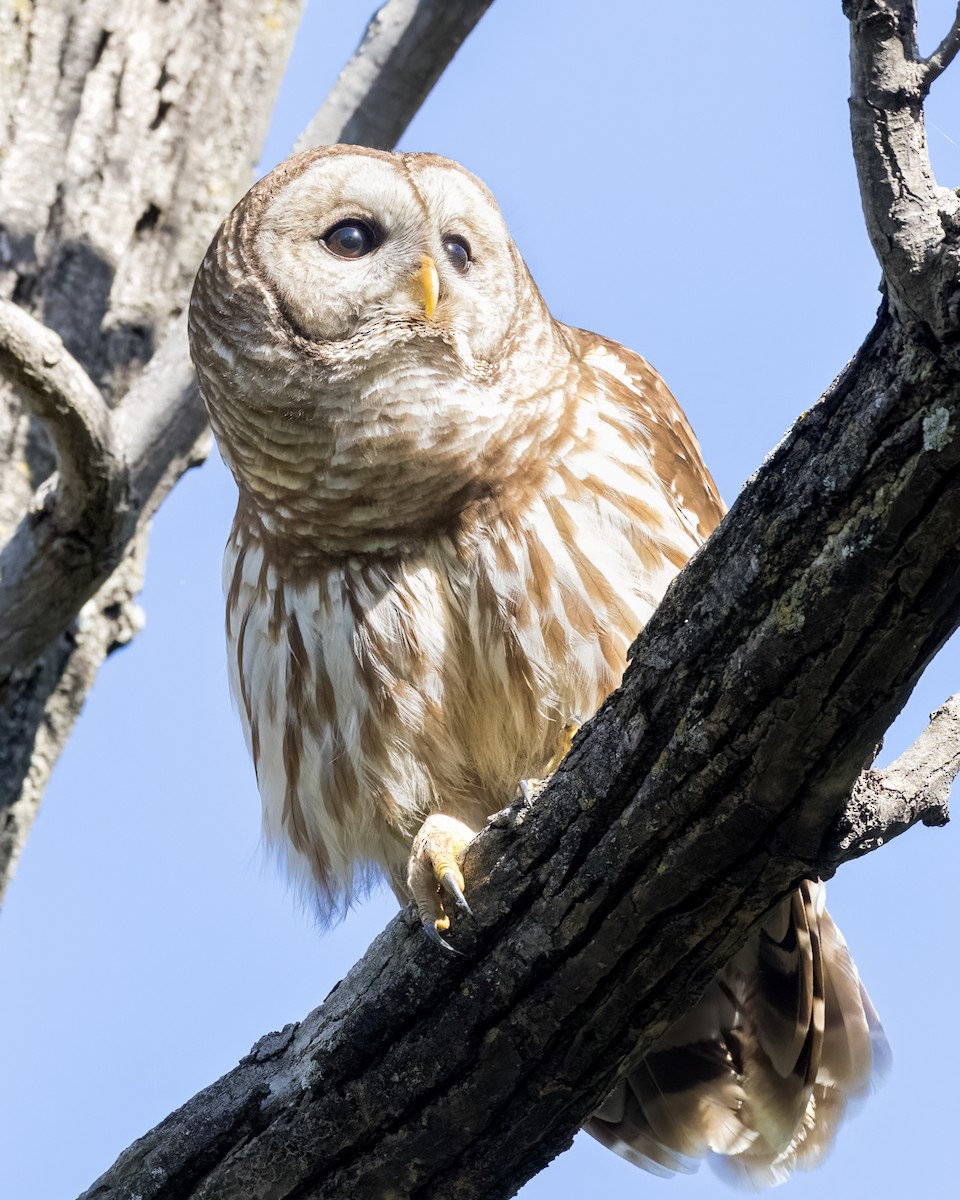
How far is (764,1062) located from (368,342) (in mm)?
2091

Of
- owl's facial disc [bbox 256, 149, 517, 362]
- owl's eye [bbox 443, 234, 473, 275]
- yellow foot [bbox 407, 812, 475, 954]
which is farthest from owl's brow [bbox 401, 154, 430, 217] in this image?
yellow foot [bbox 407, 812, 475, 954]

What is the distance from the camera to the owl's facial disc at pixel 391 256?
3.76 metres

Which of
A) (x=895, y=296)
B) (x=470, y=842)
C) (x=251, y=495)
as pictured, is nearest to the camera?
(x=895, y=296)

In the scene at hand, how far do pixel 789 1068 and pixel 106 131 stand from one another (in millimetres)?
3909

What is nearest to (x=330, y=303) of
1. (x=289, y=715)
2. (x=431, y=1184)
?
(x=289, y=715)

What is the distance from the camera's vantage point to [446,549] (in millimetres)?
3549

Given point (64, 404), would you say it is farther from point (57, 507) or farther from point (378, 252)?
point (378, 252)

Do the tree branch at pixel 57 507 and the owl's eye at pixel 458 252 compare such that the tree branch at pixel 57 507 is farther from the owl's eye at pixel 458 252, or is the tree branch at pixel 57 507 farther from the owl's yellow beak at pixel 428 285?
the owl's eye at pixel 458 252

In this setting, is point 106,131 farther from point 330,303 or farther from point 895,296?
point 895,296

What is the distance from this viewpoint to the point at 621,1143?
390cm

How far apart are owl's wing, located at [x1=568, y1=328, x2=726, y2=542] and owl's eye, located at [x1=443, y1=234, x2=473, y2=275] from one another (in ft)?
1.34

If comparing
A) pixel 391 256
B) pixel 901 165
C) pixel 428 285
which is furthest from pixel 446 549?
pixel 901 165

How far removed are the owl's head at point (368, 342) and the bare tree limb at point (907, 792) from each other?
4.20ft

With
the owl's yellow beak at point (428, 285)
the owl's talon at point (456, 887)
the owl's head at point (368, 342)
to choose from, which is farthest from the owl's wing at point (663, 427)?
the owl's talon at point (456, 887)
